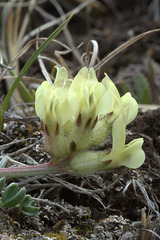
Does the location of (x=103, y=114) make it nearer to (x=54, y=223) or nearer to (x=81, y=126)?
(x=81, y=126)

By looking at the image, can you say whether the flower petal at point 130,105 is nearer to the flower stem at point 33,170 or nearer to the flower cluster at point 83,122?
the flower cluster at point 83,122

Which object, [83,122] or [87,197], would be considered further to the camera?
[87,197]

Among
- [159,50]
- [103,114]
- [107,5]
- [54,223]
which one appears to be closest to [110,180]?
[54,223]

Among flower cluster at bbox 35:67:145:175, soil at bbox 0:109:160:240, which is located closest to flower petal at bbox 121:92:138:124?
flower cluster at bbox 35:67:145:175

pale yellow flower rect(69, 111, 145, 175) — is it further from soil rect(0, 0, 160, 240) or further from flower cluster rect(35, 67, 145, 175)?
soil rect(0, 0, 160, 240)

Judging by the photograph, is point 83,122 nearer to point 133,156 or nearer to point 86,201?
point 133,156

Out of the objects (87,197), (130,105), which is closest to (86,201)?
(87,197)

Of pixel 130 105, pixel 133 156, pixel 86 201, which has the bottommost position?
pixel 86 201

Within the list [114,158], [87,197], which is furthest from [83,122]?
[87,197]

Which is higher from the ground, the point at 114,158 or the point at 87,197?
the point at 114,158

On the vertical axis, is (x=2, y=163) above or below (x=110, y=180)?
above
